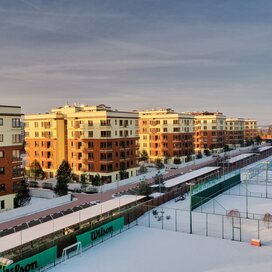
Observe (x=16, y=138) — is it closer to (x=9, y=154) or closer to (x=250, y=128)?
(x=9, y=154)

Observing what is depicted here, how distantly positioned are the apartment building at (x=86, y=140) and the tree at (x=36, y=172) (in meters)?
4.07

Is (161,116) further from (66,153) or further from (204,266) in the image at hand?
(204,266)

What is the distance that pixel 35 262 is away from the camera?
77.3 ft

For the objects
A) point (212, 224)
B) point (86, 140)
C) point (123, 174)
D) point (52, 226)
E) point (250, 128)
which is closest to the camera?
point (52, 226)

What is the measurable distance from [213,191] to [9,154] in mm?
27623

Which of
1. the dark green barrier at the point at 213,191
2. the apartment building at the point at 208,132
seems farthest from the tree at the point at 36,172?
the apartment building at the point at 208,132

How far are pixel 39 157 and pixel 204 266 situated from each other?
54.1m

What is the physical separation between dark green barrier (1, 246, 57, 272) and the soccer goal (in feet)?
2.49

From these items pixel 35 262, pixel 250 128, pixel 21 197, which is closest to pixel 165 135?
pixel 21 197

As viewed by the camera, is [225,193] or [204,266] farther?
[225,193]

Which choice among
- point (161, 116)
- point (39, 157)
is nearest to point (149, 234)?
point (39, 157)

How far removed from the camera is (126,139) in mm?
67000

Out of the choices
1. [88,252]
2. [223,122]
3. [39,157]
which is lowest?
[88,252]

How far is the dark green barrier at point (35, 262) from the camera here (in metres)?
21.9
